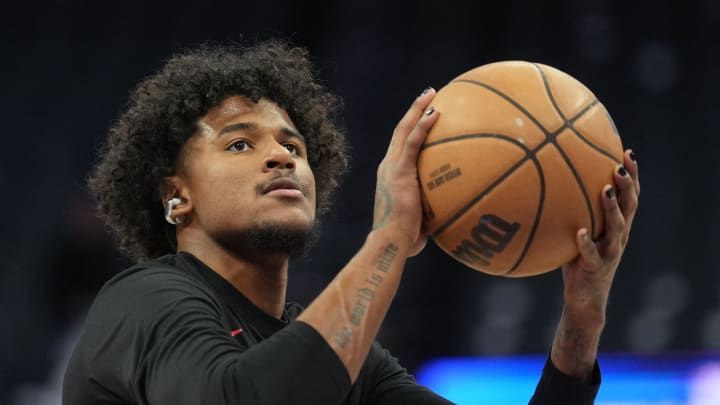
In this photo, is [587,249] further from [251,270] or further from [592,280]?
[251,270]

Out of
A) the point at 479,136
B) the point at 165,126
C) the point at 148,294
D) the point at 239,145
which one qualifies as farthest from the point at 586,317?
the point at 165,126

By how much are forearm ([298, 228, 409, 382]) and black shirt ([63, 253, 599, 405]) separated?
0.04 m

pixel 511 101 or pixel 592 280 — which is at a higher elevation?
pixel 511 101

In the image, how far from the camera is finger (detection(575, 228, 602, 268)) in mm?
2377

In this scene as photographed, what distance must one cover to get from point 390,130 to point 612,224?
482 centimetres

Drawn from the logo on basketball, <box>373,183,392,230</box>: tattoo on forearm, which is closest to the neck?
<box>373,183,392,230</box>: tattoo on forearm

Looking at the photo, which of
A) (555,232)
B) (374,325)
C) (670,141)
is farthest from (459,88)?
(670,141)

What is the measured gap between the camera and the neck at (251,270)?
2850mm

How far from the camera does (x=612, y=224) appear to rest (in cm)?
242

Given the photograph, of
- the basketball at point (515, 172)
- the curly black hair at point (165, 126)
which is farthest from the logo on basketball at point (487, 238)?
the curly black hair at point (165, 126)

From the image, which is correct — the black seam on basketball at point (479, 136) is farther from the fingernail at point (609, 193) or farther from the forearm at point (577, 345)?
the forearm at point (577, 345)

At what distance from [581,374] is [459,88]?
3.22 feet

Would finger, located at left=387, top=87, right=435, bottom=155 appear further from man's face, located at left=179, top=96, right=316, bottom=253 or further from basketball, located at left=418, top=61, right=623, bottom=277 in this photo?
man's face, located at left=179, top=96, right=316, bottom=253

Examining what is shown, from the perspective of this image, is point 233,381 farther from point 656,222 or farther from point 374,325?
point 656,222
